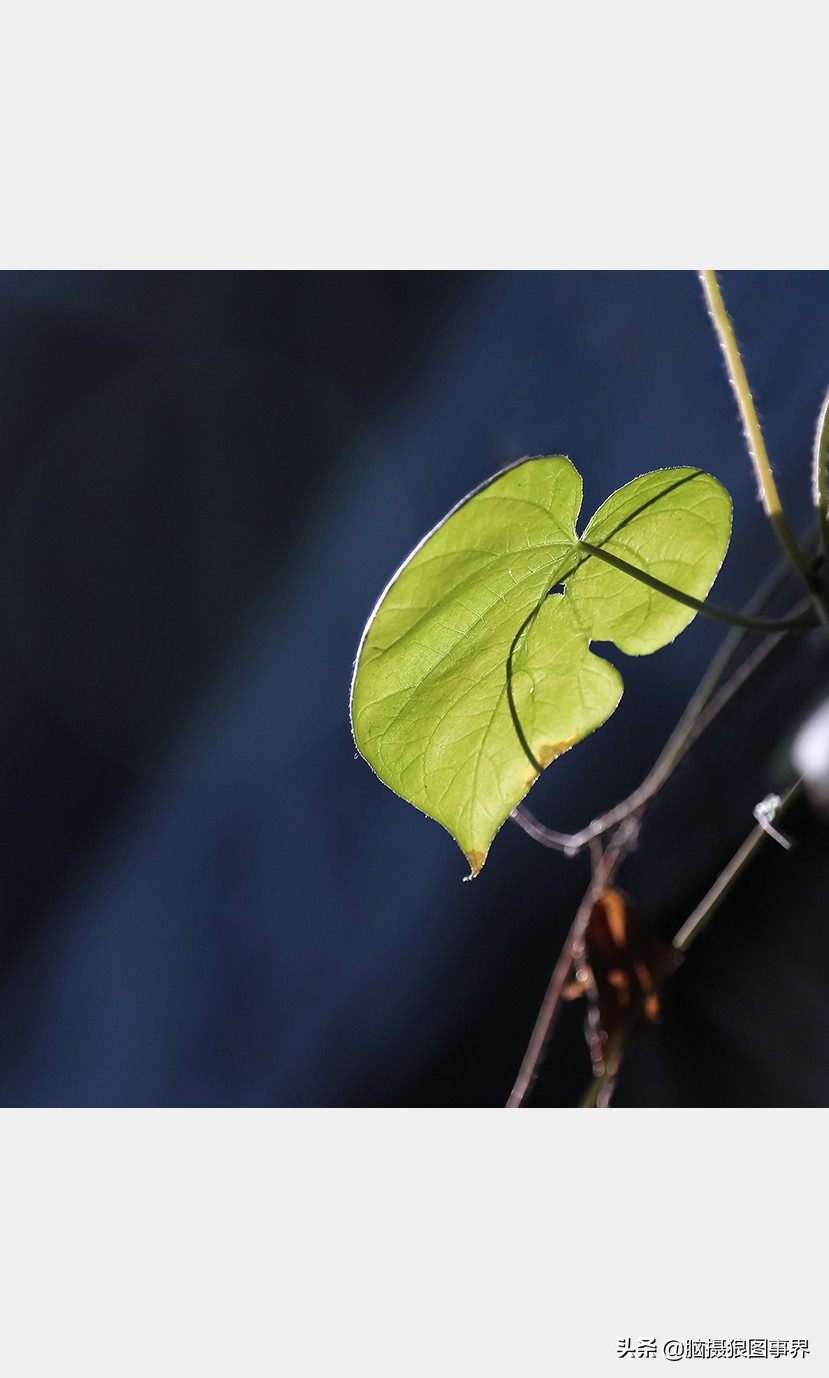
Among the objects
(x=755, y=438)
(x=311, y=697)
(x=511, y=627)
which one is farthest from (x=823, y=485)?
(x=311, y=697)

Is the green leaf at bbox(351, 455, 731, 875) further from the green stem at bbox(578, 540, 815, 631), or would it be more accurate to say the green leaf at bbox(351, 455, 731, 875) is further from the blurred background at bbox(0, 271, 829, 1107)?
the blurred background at bbox(0, 271, 829, 1107)

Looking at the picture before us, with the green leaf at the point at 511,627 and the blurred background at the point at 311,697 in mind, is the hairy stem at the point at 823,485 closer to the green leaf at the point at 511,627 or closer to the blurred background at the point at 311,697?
the green leaf at the point at 511,627

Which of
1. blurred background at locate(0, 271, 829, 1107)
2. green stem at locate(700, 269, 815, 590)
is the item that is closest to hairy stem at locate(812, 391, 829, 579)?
green stem at locate(700, 269, 815, 590)

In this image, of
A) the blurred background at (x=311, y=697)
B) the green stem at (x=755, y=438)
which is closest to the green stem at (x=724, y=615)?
the green stem at (x=755, y=438)

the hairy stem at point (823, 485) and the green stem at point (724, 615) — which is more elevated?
the hairy stem at point (823, 485)

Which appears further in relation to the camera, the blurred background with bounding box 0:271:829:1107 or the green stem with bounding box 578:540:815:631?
the blurred background with bounding box 0:271:829:1107

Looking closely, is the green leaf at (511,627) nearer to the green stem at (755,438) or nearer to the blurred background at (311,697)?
the green stem at (755,438)

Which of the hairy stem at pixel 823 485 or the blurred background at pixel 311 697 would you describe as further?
the blurred background at pixel 311 697

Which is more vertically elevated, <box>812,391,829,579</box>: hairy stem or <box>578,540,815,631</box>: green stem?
<box>812,391,829,579</box>: hairy stem
